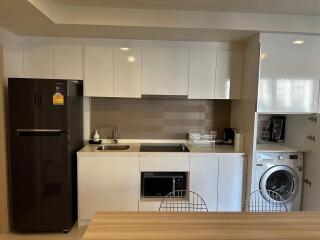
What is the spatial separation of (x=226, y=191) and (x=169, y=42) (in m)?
1.93

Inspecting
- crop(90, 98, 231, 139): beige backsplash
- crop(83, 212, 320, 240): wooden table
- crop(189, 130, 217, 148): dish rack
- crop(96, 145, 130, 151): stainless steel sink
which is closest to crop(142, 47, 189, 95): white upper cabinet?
crop(90, 98, 231, 139): beige backsplash

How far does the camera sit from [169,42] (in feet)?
10.2

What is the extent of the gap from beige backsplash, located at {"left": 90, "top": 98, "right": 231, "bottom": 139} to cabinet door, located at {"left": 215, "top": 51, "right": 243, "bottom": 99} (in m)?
0.35

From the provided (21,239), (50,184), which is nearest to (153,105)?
(50,184)

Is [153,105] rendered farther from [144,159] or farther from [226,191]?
[226,191]

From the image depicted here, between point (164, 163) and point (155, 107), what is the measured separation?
0.90m

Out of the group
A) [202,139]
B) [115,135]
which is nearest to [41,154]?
[115,135]

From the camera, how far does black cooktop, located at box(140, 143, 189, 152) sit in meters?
3.12

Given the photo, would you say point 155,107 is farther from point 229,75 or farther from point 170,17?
point 170,17

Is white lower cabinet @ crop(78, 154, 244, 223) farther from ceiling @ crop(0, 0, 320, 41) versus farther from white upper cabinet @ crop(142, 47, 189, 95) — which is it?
ceiling @ crop(0, 0, 320, 41)

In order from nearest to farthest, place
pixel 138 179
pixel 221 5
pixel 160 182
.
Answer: pixel 221 5 < pixel 138 179 < pixel 160 182

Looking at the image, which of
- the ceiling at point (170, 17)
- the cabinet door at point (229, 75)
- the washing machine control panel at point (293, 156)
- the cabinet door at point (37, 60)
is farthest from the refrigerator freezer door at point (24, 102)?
the washing machine control panel at point (293, 156)

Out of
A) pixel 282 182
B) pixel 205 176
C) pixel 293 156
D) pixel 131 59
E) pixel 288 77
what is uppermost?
pixel 131 59

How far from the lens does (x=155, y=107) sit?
3480mm
